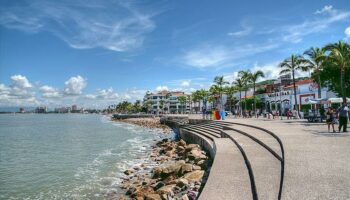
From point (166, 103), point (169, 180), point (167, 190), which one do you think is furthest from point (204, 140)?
point (166, 103)

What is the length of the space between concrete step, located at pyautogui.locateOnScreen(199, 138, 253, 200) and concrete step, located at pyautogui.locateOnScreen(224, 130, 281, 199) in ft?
1.05

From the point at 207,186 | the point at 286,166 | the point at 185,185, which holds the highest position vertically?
the point at 286,166

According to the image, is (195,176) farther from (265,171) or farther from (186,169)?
(265,171)

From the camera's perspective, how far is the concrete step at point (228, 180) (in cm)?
762

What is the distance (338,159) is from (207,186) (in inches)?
153

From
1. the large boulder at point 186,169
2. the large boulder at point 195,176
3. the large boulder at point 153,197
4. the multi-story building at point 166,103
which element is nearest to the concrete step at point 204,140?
the large boulder at point 186,169

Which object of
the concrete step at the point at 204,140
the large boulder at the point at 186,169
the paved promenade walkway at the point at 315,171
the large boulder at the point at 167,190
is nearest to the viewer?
the paved promenade walkway at the point at 315,171

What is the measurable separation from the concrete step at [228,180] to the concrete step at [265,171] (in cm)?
32

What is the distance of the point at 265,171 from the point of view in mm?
8883

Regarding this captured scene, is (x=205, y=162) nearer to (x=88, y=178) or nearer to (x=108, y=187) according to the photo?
(x=108, y=187)

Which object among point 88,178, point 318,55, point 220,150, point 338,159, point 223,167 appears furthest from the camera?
point 318,55

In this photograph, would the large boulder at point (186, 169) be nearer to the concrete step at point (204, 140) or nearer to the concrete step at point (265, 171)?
the concrete step at point (204, 140)

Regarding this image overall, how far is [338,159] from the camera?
8938 mm

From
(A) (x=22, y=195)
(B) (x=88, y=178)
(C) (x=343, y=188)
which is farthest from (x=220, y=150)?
(A) (x=22, y=195)
